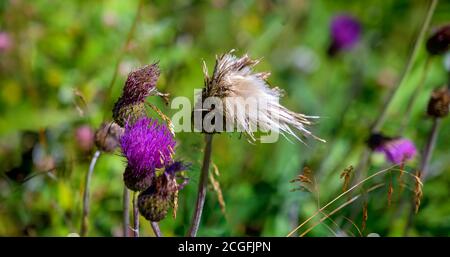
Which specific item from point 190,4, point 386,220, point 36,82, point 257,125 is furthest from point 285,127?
point 190,4

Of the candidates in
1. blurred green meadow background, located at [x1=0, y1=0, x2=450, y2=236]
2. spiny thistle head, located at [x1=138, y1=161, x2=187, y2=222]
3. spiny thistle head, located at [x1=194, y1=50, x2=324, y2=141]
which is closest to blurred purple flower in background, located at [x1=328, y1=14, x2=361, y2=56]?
blurred green meadow background, located at [x1=0, y1=0, x2=450, y2=236]

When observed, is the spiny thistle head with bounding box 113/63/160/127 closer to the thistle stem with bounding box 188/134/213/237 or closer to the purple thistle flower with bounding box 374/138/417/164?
the thistle stem with bounding box 188/134/213/237

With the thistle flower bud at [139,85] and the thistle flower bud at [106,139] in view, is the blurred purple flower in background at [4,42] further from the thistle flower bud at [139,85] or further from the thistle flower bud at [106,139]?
the thistle flower bud at [139,85]

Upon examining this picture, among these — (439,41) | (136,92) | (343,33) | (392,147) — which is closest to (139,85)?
(136,92)

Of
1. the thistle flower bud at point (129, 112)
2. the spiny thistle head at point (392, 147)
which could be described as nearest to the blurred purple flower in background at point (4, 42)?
the thistle flower bud at point (129, 112)

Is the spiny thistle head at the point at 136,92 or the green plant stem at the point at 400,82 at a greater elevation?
the green plant stem at the point at 400,82

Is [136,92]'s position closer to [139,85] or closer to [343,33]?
[139,85]
